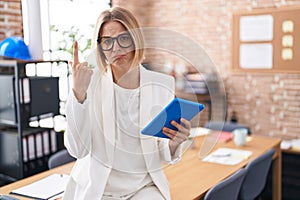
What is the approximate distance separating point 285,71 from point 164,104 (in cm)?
302

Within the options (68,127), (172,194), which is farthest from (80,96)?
(172,194)

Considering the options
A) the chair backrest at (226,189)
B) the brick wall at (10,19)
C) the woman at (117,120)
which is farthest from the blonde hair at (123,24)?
the brick wall at (10,19)

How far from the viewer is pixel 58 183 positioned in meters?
1.92

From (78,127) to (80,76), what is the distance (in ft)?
0.67

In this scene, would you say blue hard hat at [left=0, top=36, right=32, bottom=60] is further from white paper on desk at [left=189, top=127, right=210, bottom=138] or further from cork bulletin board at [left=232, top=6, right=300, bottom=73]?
cork bulletin board at [left=232, top=6, right=300, bottom=73]

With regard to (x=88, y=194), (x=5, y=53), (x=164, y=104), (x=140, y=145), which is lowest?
(x=88, y=194)

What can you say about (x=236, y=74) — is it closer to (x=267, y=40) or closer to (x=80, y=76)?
(x=267, y=40)

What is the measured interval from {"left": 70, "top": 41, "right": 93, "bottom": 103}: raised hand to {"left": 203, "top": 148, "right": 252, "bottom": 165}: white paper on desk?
1.31 meters

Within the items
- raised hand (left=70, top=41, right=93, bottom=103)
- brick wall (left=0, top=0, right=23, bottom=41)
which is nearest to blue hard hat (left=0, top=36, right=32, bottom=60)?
brick wall (left=0, top=0, right=23, bottom=41)

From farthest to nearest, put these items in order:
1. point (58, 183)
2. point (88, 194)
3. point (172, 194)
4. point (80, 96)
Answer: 1. point (58, 183)
2. point (172, 194)
3. point (88, 194)
4. point (80, 96)

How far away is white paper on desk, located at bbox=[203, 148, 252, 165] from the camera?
2.33 m

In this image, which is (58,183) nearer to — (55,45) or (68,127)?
(68,127)

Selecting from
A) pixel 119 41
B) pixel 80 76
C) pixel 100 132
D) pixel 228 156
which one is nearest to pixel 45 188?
pixel 100 132

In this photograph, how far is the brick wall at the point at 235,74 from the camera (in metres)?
4.10
